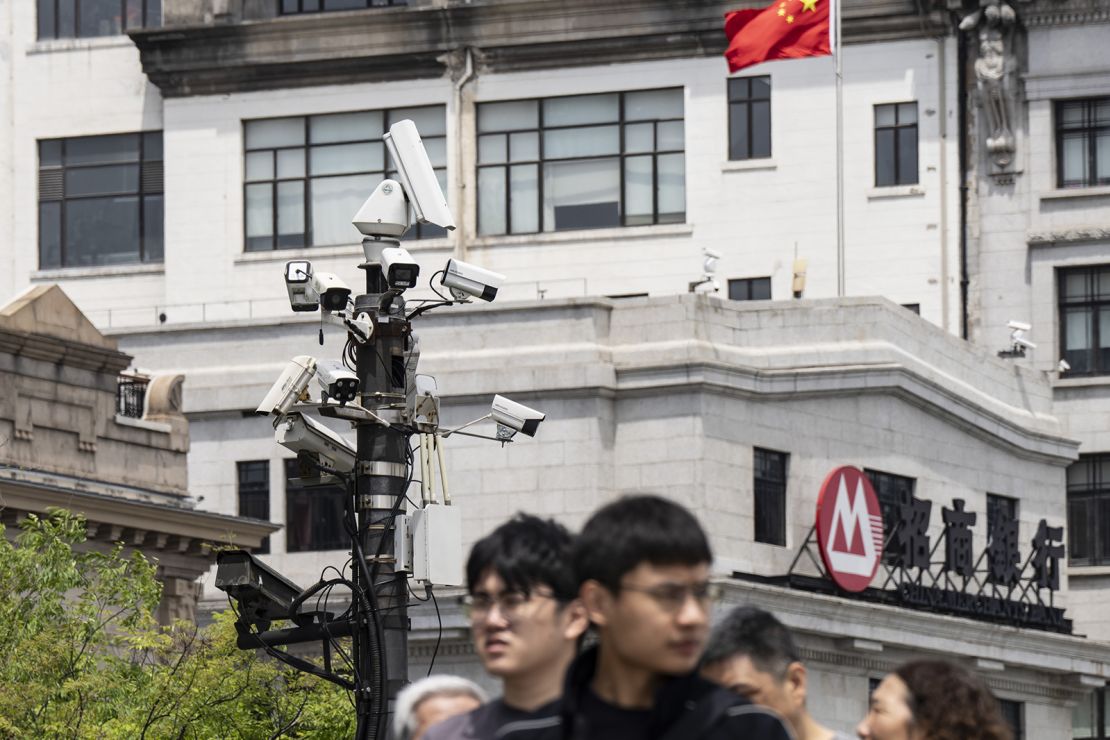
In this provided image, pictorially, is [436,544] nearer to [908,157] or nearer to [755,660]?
[755,660]

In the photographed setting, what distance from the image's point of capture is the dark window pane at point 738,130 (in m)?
57.3

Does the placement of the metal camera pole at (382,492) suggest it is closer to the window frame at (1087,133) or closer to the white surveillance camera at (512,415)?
the white surveillance camera at (512,415)

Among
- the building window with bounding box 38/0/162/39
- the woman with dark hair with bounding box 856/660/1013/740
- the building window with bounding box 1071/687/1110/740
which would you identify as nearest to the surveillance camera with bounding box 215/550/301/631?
the woman with dark hair with bounding box 856/660/1013/740

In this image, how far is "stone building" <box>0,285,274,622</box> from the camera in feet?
131

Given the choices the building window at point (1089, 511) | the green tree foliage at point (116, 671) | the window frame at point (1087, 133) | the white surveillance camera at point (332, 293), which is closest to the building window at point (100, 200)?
the window frame at point (1087, 133)

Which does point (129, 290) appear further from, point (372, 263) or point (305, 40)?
point (372, 263)

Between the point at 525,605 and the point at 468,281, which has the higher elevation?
the point at 468,281

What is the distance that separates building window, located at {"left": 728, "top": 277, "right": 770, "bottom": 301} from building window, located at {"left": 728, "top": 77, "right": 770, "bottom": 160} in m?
2.52

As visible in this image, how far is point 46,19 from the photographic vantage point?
61688mm

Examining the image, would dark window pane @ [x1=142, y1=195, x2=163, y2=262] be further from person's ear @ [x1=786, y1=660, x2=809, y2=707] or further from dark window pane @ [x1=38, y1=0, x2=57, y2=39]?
person's ear @ [x1=786, y1=660, x2=809, y2=707]

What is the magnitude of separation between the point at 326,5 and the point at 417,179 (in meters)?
35.7

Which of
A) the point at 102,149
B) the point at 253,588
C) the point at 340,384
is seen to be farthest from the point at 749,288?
the point at 340,384

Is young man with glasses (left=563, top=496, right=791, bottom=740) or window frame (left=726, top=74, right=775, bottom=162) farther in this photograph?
window frame (left=726, top=74, right=775, bottom=162)

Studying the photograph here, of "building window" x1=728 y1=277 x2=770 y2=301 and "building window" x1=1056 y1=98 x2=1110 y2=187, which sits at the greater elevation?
"building window" x1=1056 y1=98 x2=1110 y2=187
